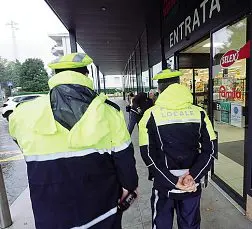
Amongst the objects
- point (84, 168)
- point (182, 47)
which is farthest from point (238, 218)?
point (182, 47)

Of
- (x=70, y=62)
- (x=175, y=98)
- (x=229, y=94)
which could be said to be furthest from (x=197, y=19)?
(x=70, y=62)

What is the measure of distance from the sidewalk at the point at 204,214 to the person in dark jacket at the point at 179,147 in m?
0.94

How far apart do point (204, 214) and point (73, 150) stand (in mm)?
2328

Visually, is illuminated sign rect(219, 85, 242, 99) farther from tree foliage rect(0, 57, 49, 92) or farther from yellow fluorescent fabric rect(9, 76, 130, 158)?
tree foliage rect(0, 57, 49, 92)

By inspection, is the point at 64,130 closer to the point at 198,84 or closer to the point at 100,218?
the point at 100,218

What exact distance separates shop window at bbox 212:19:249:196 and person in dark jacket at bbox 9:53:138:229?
2231mm

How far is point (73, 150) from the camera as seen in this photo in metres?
1.28

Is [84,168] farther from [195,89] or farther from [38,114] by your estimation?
[195,89]

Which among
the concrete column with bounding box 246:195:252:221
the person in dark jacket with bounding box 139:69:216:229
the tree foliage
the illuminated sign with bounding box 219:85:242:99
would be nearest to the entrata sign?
the illuminated sign with bounding box 219:85:242:99

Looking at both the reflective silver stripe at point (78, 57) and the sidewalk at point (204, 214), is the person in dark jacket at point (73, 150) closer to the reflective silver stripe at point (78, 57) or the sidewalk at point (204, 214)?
the reflective silver stripe at point (78, 57)

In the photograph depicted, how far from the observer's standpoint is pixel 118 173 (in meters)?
1.42

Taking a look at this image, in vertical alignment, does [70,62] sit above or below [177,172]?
above

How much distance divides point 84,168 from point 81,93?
0.41 metres

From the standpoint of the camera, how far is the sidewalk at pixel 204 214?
2761 millimetres
